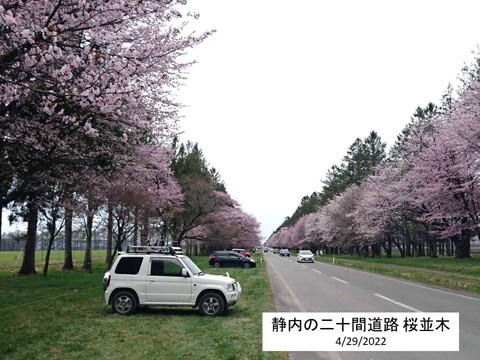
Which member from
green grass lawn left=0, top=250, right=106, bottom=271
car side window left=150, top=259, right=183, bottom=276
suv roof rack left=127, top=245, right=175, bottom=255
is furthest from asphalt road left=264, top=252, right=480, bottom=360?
green grass lawn left=0, top=250, right=106, bottom=271

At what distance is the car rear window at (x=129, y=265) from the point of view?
12320mm

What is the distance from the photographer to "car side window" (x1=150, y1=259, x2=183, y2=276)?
12.2 meters

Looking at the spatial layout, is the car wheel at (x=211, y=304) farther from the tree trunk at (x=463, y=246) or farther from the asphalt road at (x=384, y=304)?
the tree trunk at (x=463, y=246)

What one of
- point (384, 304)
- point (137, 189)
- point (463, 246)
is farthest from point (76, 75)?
point (463, 246)

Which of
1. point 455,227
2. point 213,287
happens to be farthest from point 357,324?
point 455,227

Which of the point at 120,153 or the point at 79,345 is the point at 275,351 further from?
the point at 120,153

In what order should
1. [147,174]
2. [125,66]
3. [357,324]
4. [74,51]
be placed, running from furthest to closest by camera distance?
[147,174] < [74,51] < [125,66] < [357,324]

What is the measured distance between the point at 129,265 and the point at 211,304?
2475mm

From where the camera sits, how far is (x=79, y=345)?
27.6 ft

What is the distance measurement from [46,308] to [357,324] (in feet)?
29.8

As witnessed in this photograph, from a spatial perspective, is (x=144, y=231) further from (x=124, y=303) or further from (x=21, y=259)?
(x=21, y=259)

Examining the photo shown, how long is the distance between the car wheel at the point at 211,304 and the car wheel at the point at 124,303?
1.79 m

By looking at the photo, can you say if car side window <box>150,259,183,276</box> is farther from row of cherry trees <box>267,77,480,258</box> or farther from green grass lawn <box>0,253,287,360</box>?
row of cherry trees <box>267,77,480,258</box>

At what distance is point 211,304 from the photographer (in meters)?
12.0
